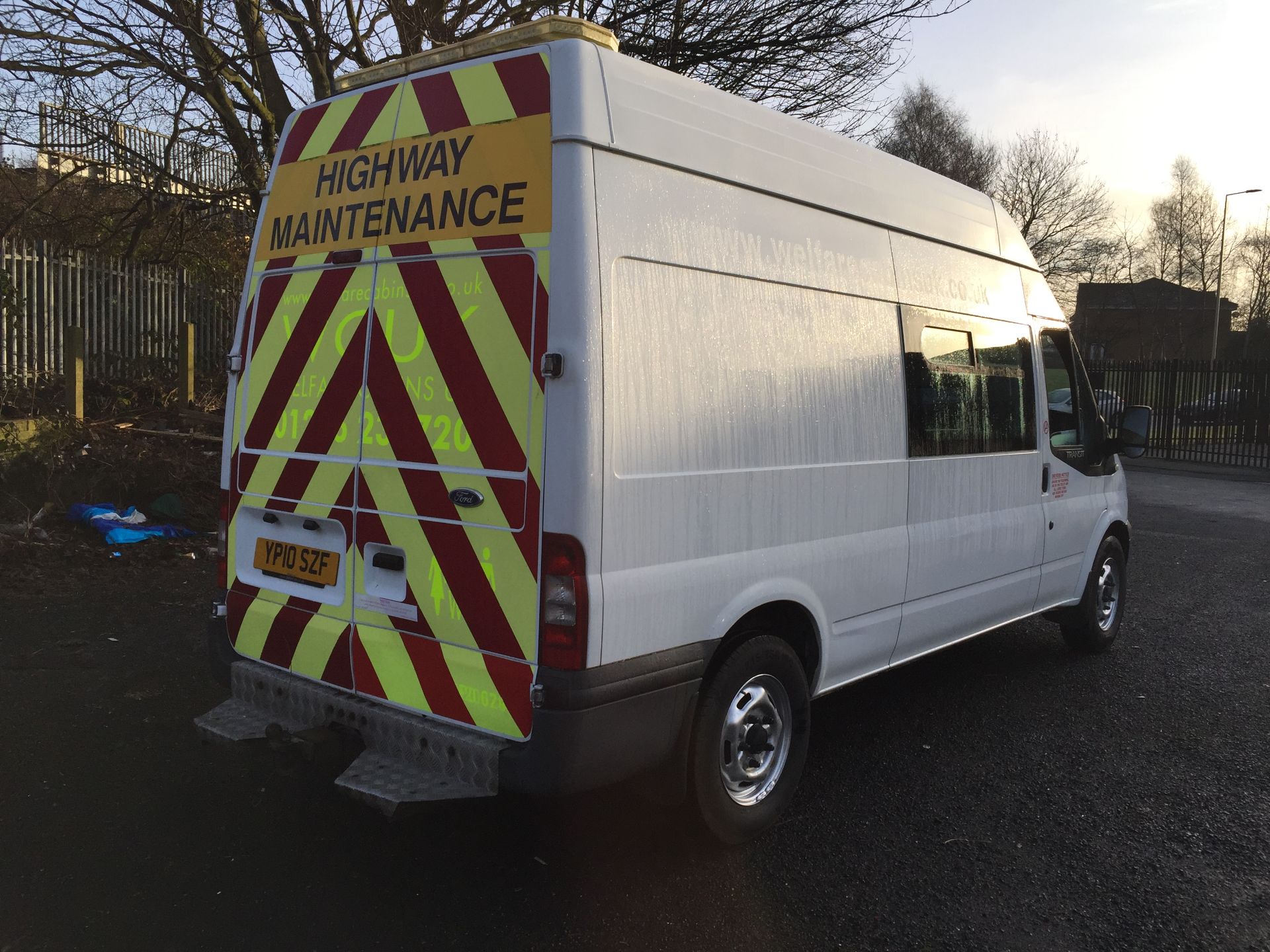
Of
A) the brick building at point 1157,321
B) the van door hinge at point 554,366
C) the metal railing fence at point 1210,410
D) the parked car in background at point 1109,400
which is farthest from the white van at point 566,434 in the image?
the brick building at point 1157,321

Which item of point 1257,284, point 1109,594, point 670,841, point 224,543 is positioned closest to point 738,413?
point 670,841

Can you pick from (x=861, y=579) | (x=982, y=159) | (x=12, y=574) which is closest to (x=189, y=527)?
(x=12, y=574)

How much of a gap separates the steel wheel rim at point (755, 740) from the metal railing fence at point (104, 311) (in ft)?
28.2

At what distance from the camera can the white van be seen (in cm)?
285

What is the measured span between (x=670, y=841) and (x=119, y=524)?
577 centimetres

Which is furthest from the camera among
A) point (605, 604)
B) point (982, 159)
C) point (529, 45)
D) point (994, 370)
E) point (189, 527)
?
point (982, 159)

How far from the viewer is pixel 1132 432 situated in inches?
222

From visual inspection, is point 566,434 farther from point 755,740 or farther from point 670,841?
point 670,841

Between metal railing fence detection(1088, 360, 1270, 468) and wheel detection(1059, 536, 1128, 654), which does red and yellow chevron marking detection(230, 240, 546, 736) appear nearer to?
wheel detection(1059, 536, 1128, 654)

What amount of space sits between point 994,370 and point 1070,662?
87.0 inches

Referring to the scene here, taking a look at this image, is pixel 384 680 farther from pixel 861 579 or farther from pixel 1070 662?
pixel 1070 662

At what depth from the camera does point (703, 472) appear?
3168 millimetres

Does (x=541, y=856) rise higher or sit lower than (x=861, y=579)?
lower

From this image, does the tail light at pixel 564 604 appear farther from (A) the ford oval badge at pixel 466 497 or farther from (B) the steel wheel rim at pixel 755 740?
(B) the steel wheel rim at pixel 755 740
